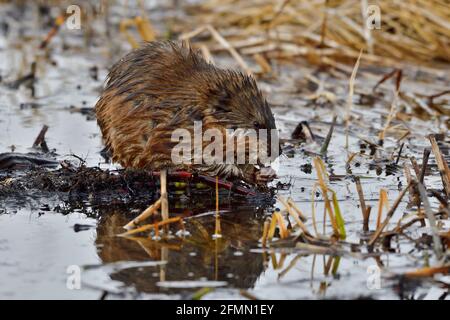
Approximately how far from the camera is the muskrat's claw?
4910 mm

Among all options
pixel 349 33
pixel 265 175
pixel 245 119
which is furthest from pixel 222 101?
pixel 349 33

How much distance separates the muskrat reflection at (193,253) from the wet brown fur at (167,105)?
0.59 m

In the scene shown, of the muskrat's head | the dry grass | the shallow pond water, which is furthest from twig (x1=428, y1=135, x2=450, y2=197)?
the dry grass

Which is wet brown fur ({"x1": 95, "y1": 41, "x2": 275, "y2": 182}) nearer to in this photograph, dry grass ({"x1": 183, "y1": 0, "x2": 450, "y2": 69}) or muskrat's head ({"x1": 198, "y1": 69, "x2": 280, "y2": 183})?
muskrat's head ({"x1": 198, "y1": 69, "x2": 280, "y2": 183})

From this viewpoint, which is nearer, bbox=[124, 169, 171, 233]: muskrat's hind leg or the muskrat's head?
bbox=[124, 169, 171, 233]: muskrat's hind leg

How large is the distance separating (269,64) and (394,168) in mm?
3382

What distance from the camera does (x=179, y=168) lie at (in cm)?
501

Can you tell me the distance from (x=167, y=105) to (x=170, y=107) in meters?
0.02

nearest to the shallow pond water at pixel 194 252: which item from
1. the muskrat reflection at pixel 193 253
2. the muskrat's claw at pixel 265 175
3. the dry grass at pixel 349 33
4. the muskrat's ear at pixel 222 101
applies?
the muskrat reflection at pixel 193 253

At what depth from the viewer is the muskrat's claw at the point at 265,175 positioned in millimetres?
4910

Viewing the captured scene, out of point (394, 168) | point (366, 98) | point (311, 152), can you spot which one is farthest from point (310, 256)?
point (366, 98)

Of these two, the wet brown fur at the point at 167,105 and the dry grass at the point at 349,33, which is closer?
the wet brown fur at the point at 167,105

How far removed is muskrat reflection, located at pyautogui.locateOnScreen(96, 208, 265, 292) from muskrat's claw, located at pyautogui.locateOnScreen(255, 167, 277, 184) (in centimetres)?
40

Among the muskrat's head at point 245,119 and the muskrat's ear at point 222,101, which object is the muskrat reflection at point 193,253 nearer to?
the muskrat's head at point 245,119
